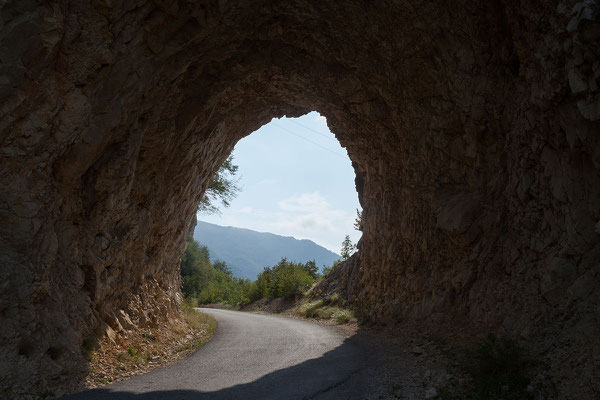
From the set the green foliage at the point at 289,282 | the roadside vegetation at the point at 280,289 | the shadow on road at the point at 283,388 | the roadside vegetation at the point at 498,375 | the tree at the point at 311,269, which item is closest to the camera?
the roadside vegetation at the point at 498,375

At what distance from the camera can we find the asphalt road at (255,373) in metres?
6.21

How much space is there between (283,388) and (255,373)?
1273 mm

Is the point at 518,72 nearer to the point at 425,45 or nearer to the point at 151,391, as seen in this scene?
the point at 425,45

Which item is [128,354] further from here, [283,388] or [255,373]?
[283,388]

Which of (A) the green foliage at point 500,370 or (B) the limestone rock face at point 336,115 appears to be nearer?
(A) the green foliage at point 500,370

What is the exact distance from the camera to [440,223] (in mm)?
10648

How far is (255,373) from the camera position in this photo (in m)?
7.62

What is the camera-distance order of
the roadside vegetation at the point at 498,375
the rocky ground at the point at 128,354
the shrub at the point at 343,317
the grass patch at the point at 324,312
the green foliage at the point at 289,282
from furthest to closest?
the green foliage at the point at 289,282 → the grass patch at the point at 324,312 → the shrub at the point at 343,317 → the rocky ground at the point at 128,354 → the roadside vegetation at the point at 498,375

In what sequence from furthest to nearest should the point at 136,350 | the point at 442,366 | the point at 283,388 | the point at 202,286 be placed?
1. the point at 202,286
2. the point at 136,350
3. the point at 442,366
4. the point at 283,388

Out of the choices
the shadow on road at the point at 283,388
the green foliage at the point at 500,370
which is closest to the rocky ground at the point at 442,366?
the green foliage at the point at 500,370

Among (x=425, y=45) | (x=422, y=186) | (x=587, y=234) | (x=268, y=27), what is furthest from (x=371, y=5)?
(x=587, y=234)

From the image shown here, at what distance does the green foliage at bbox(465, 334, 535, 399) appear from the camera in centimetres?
548

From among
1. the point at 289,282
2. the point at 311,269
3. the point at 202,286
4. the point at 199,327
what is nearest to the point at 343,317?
the point at 199,327

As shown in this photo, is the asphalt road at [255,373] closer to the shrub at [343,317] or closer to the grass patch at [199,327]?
the grass patch at [199,327]
